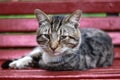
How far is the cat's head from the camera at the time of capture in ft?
10.1

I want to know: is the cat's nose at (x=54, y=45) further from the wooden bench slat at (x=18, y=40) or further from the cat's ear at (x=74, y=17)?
the wooden bench slat at (x=18, y=40)

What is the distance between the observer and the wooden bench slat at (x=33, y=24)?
13.4 feet

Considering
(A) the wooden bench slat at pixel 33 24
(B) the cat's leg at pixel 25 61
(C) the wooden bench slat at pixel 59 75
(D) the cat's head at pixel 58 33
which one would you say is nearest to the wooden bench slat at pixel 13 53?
(A) the wooden bench slat at pixel 33 24

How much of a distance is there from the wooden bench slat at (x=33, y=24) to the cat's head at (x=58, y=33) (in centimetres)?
88

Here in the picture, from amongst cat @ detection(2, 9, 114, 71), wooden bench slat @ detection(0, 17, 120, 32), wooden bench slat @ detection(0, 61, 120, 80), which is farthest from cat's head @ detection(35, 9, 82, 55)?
wooden bench slat @ detection(0, 17, 120, 32)

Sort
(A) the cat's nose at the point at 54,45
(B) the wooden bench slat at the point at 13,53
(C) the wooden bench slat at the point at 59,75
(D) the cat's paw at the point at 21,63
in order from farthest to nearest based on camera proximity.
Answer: (B) the wooden bench slat at the point at 13,53
(D) the cat's paw at the point at 21,63
(A) the cat's nose at the point at 54,45
(C) the wooden bench slat at the point at 59,75

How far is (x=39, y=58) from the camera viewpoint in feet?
11.6

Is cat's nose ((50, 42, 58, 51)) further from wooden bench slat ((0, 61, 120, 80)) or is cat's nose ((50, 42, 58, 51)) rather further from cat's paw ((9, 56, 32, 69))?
cat's paw ((9, 56, 32, 69))

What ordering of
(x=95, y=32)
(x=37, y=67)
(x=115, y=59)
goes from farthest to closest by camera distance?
(x=115, y=59) < (x=95, y=32) < (x=37, y=67)

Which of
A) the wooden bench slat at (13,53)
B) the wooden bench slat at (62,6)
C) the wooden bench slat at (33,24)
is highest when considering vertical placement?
the wooden bench slat at (62,6)

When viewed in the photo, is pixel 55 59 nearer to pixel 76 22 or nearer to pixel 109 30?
pixel 76 22

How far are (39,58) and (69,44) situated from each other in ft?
1.52

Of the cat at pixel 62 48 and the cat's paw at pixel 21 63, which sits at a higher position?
the cat at pixel 62 48

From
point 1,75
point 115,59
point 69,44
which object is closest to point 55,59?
point 69,44
